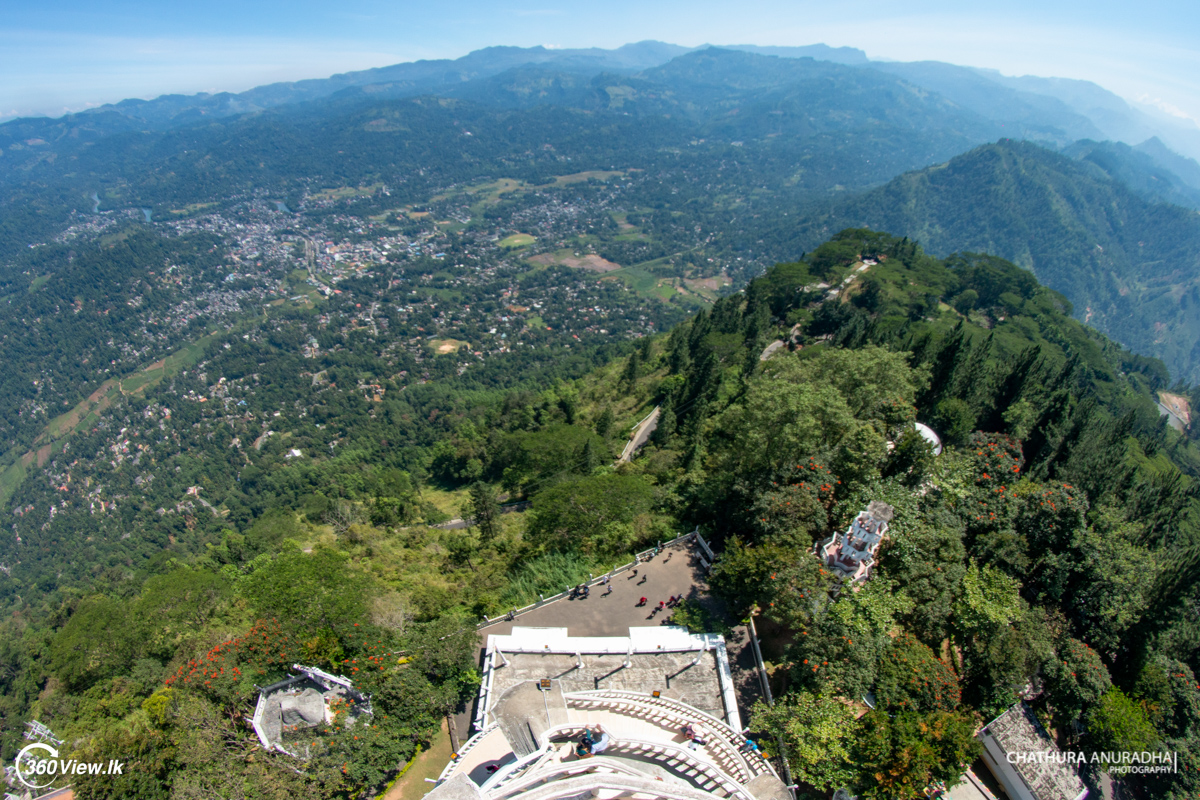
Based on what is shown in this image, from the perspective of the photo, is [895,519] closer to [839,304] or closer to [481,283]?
[839,304]

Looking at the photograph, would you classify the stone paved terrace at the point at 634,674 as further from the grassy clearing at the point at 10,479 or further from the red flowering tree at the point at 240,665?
the grassy clearing at the point at 10,479

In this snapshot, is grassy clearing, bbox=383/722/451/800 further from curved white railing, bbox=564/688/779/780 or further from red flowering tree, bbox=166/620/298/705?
red flowering tree, bbox=166/620/298/705

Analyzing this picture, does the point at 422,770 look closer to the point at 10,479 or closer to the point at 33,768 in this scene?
the point at 33,768

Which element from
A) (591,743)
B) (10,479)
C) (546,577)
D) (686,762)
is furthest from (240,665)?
(10,479)

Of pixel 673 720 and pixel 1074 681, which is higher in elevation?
pixel 673 720

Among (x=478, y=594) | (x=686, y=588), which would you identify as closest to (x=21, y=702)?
(x=478, y=594)

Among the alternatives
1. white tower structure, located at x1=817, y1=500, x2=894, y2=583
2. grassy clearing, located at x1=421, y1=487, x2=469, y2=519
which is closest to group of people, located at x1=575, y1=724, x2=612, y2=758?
white tower structure, located at x1=817, y1=500, x2=894, y2=583

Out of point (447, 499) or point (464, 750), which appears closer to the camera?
point (464, 750)
